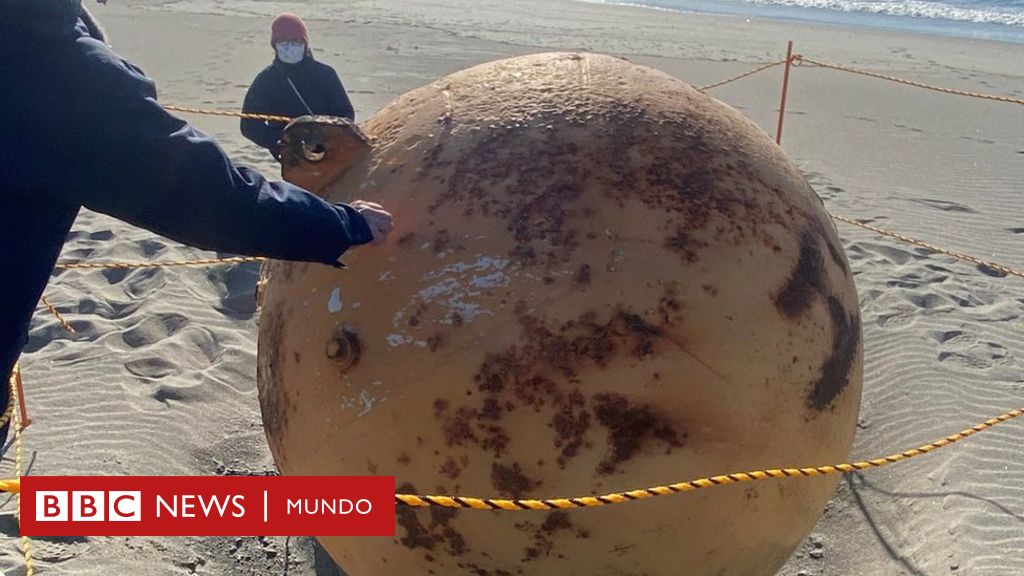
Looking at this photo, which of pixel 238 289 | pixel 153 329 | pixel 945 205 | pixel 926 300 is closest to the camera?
pixel 153 329

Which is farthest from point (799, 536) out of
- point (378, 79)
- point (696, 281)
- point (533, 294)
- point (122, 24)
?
point (122, 24)

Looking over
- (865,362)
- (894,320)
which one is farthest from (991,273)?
(865,362)

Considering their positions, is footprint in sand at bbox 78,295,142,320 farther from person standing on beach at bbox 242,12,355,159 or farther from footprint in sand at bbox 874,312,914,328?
footprint in sand at bbox 874,312,914,328

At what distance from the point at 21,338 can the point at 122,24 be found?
16.5 metres

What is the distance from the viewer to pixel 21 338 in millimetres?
1911

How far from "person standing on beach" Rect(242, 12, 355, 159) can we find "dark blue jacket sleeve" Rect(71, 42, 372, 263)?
3557mm

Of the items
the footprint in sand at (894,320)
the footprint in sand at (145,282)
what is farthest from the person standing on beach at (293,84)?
the footprint in sand at (894,320)

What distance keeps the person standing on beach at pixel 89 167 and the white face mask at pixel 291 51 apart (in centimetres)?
360

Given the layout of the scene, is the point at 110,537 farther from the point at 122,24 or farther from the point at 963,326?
the point at 122,24

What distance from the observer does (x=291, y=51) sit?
17.3 feet

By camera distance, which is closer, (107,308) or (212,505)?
(212,505)

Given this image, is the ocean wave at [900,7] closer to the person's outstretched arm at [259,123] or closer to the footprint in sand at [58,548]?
the person's outstretched arm at [259,123]

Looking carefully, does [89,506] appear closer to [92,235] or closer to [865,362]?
[92,235]

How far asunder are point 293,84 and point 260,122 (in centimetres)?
35
